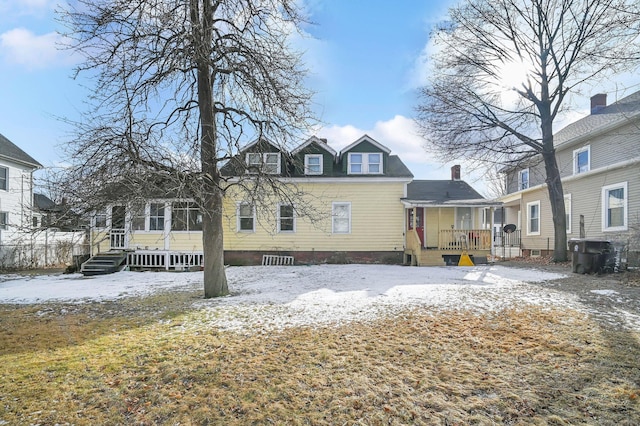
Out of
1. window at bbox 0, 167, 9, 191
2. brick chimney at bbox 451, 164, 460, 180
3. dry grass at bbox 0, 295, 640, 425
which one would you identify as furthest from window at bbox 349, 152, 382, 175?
window at bbox 0, 167, 9, 191

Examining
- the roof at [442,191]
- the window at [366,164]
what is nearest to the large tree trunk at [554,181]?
the roof at [442,191]

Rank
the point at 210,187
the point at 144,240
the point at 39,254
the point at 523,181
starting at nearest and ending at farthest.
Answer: the point at 210,187 < the point at 144,240 < the point at 39,254 < the point at 523,181

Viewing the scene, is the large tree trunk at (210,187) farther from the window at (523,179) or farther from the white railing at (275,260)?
the window at (523,179)

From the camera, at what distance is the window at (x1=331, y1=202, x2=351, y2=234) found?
16359mm

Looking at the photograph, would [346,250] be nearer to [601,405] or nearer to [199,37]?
[199,37]

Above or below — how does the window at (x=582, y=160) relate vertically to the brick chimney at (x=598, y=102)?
below

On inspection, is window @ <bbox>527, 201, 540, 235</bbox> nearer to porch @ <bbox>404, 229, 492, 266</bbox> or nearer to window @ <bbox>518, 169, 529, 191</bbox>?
window @ <bbox>518, 169, 529, 191</bbox>

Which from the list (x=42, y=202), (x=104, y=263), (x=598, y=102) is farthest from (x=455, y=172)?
(x=42, y=202)

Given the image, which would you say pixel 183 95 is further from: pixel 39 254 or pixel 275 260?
pixel 39 254

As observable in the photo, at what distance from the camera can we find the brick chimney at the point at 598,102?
19.5 meters

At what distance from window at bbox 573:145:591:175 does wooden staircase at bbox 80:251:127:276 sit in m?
22.9

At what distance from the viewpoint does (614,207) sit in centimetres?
1499

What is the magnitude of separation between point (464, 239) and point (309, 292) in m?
9.18

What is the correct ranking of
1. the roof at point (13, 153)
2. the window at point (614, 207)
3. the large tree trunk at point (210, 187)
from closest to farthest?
the large tree trunk at point (210, 187) < the window at point (614, 207) < the roof at point (13, 153)
